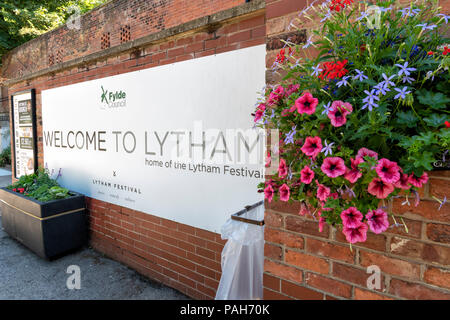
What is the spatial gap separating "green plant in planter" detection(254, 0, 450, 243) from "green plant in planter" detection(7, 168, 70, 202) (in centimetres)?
367

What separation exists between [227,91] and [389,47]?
156 centimetres

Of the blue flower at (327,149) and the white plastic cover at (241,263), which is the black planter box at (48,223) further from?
the blue flower at (327,149)

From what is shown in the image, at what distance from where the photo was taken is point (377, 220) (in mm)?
882

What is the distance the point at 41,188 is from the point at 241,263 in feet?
11.5

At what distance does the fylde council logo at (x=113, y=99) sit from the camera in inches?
→ 128

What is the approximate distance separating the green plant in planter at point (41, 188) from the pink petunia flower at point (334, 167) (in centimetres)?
378

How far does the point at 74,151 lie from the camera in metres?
4.03

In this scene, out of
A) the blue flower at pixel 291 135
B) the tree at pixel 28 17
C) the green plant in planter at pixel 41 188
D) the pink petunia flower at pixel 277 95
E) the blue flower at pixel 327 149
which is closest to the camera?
the blue flower at pixel 327 149

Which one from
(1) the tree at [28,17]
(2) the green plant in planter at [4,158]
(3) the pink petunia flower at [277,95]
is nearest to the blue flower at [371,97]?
(3) the pink petunia flower at [277,95]

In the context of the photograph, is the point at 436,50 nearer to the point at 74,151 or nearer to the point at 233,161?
the point at 233,161

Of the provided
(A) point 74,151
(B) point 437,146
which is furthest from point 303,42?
(A) point 74,151

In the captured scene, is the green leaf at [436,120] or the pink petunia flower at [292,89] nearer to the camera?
the green leaf at [436,120]

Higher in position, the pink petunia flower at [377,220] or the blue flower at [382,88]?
Result: the blue flower at [382,88]

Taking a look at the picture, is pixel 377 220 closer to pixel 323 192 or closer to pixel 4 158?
pixel 323 192
